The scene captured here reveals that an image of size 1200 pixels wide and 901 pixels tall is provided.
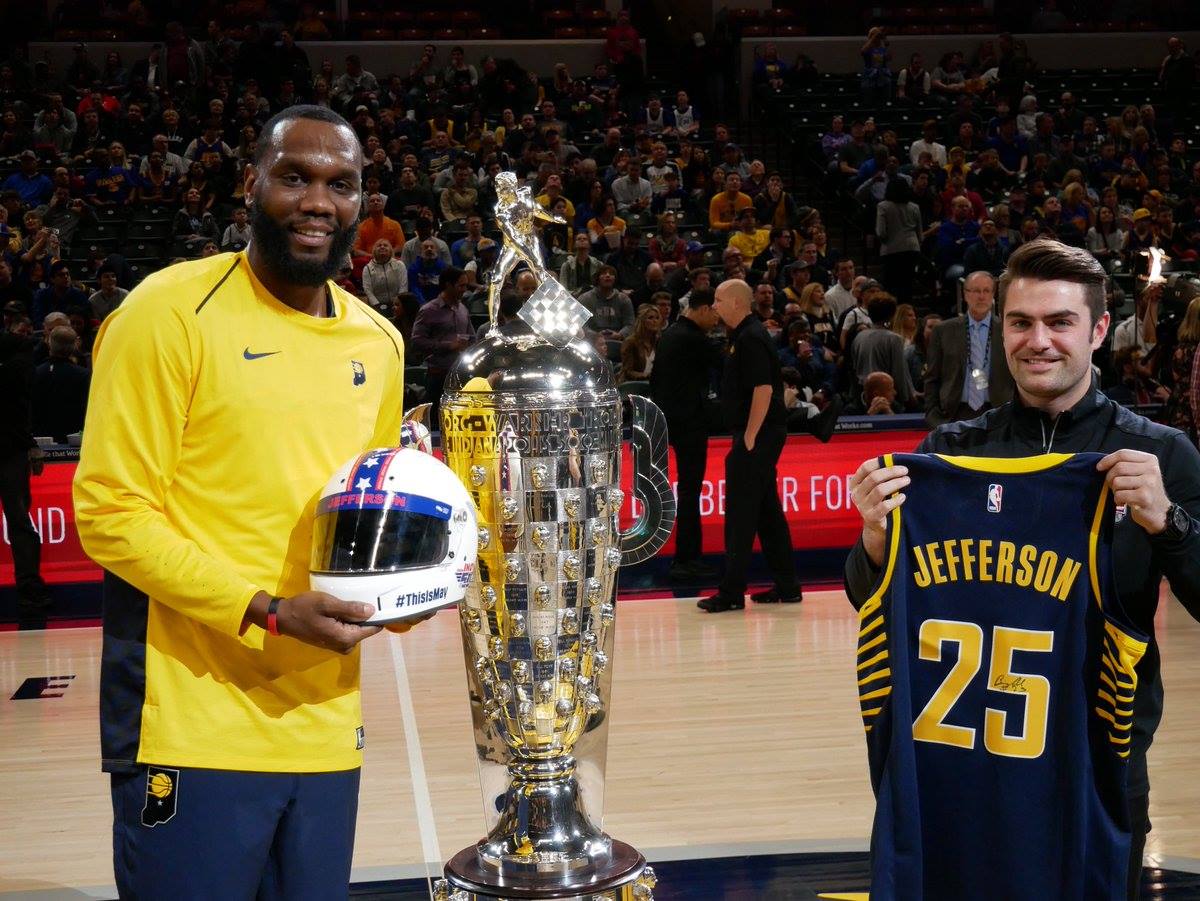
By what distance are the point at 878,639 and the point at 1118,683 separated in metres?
0.40

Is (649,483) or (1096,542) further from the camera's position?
(649,483)

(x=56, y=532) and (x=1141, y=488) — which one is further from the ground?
(x=1141, y=488)

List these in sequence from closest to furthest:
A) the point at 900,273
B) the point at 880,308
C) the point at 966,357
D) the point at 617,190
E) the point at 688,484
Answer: the point at 966,357
the point at 688,484
the point at 880,308
the point at 900,273
the point at 617,190

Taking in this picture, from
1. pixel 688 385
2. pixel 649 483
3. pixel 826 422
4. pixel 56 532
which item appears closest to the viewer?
pixel 649 483

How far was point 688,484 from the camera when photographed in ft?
28.8

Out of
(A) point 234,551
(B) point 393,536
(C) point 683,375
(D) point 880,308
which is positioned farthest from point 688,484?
(A) point 234,551

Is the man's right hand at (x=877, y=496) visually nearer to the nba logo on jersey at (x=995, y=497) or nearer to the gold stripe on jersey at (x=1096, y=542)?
the nba logo on jersey at (x=995, y=497)

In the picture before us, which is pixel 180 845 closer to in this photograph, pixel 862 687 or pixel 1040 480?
pixel 862 687

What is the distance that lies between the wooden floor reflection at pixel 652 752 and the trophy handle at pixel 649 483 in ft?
3.48

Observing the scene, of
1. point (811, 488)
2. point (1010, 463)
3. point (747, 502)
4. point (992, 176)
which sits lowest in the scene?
point (811, 488)

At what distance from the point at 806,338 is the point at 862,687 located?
28.0 ft

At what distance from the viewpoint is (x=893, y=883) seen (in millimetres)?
2549

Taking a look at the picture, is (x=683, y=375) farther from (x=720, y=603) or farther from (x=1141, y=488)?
(x=1141, y=488)

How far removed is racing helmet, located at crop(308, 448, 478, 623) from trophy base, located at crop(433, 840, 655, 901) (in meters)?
0.98
